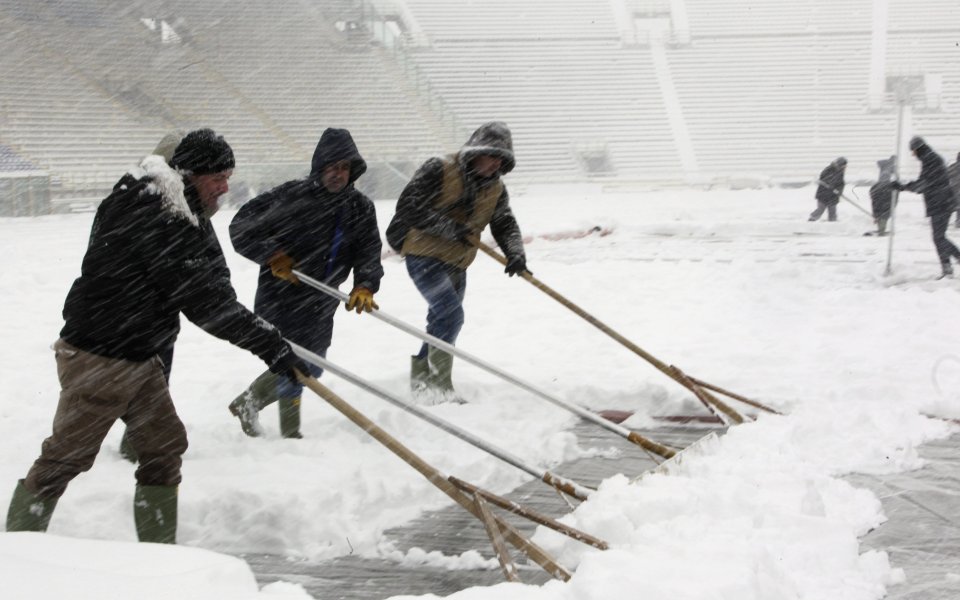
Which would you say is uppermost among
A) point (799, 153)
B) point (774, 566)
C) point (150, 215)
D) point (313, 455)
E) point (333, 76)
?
point (150, 215)

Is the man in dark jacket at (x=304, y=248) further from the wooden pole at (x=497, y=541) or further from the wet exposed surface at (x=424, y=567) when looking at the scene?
the wooden pole at (x=497, y=541)

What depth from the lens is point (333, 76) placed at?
31016mm

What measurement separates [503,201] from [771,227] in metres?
12.0

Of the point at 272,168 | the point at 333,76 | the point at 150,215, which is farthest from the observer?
the point at 333,76

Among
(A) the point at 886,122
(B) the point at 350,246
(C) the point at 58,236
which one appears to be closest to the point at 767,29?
(A) the point at 886,122

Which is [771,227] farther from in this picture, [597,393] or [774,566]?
[774,566]

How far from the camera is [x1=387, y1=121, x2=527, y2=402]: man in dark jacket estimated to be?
5.21 m

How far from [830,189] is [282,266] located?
572 inches

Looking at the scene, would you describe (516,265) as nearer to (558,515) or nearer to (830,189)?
(558,515)

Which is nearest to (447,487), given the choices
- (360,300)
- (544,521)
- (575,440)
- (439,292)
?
(544,521)

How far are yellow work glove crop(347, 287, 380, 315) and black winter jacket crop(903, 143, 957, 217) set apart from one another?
7.80 meters

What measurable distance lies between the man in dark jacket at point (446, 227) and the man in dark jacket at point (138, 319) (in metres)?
2.10

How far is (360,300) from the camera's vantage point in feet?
15.0

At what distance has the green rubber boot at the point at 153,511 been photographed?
10.6 feet
